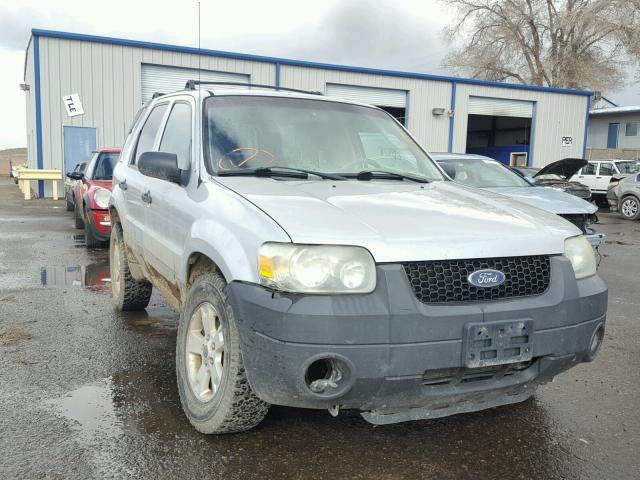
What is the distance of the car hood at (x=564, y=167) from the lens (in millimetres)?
10743

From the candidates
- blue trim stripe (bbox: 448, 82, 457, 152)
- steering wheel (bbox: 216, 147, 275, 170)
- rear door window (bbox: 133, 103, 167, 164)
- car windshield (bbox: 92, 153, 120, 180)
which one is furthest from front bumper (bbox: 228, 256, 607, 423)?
blue trim stripe (bbox: 448, 82, 457, 152)

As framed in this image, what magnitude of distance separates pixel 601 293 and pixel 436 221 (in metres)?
0.96

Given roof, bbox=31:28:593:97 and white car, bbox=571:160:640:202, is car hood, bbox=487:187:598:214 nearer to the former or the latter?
roof, bbox=31:28:593:97

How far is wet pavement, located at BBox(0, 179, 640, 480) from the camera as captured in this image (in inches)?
107

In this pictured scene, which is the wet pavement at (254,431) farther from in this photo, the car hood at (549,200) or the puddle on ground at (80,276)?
the car hood at (549,200)

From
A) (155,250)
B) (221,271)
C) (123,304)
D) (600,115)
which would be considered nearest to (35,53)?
(123,304)

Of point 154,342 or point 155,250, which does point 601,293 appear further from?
point 154,342

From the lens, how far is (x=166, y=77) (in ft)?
67.7

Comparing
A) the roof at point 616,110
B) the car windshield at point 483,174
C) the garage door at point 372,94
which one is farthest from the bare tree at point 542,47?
the car windshield at point 483,174

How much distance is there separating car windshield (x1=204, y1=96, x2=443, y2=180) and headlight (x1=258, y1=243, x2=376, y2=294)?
1.09 meters

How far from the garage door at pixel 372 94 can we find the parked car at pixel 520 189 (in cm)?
1494

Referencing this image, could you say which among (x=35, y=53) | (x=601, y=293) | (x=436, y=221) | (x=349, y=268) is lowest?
(x=601, y=293)

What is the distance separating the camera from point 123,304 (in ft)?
17.6

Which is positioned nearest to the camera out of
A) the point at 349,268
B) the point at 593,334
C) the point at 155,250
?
the point at 349,268
